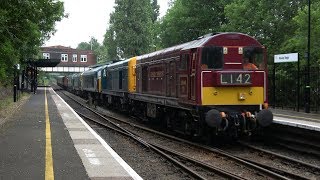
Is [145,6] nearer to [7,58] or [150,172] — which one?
[7,58]

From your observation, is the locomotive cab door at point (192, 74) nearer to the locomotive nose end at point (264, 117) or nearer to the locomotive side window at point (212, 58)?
the locomotive side window at point (212, 58)

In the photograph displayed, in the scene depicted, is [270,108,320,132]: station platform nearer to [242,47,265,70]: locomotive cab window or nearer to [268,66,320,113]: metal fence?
[242,47,265,70]: locomotive cab window

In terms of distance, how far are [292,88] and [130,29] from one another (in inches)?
1646

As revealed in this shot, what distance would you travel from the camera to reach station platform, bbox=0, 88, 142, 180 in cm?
845

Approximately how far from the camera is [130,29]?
64.8 meters

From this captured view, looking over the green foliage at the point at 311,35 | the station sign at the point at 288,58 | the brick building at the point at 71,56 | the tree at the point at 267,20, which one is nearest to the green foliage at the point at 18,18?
the station sign at the point at 288,58

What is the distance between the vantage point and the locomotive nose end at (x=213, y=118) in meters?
12.1

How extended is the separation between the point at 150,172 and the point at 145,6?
2303 inches

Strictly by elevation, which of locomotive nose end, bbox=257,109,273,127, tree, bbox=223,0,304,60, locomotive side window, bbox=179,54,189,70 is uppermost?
tree, bbox=223,0,304,60

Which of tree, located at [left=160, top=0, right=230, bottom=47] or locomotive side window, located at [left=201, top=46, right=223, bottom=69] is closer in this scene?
locomotive side window, located at [left=201, top=46, right=223, bottom=69]

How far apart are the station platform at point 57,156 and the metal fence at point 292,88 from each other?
12.4 metres

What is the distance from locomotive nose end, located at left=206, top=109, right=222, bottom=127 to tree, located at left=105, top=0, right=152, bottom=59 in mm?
52536

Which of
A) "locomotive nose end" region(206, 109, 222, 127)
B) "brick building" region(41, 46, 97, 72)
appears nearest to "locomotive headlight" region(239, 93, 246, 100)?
"locomotive nose end" region(206, 109, 222, 127)

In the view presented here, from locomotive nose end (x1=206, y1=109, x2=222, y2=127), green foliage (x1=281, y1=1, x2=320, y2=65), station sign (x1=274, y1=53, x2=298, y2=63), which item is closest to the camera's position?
locomotive nose end (x1=206, y1=109, x2=222, y2=127)
